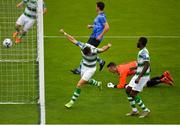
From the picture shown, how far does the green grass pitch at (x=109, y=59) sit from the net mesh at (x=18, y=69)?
0.51 meters

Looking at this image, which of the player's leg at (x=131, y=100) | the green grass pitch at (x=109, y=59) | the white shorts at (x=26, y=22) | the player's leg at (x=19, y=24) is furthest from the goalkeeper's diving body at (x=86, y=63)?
the player's leg at (x=19, y=24)

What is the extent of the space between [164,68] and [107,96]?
366 cm

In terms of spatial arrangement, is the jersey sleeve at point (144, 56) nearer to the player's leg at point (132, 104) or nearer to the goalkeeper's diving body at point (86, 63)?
the player's leg at point (132, 104)

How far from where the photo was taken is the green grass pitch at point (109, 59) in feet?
65.1

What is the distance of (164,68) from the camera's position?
24484 millimetres

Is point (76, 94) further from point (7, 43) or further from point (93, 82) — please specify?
point (7, 43)

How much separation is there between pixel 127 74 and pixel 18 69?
395 cm

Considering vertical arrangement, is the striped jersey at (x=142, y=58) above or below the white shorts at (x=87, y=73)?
above

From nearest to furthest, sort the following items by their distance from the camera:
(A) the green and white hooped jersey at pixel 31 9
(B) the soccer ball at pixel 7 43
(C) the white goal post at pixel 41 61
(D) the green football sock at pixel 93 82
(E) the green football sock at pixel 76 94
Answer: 1. (C) the white goal post at pixel 41 61
2. (E) the green football sock at pixel 76 94
3. (D) the green football sock at pixel 93 82
4. (B) the soccer ball at pixel 7 43
5. (A) the green and white hooped jersey at pixel 31 9

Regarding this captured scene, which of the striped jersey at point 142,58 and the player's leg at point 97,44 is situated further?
the player's leg at point 97,44

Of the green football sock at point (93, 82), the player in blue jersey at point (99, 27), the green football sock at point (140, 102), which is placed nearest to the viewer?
the green football sock at point (140, 102)

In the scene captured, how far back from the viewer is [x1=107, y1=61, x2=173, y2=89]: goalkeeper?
72.2ft

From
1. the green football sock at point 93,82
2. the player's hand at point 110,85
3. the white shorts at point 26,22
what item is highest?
the white shorts at point 26,22

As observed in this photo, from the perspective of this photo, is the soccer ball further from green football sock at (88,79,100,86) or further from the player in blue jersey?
green football sock at (88,79,100,86)
